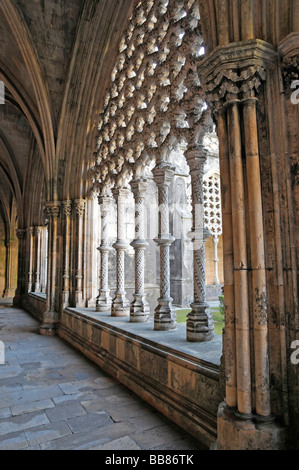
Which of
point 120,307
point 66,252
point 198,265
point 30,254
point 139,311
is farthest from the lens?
point 30,254

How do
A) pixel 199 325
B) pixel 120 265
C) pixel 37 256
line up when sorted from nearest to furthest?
pixel 199 325
pixel 120 265
pixel 37 256

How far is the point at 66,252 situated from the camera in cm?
619

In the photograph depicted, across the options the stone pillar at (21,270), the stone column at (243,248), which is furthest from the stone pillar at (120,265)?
the stone pillar at (21,270)

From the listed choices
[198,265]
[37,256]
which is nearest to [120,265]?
[198,265]

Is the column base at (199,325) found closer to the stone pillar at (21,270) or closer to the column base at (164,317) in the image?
the column base at (164,317)

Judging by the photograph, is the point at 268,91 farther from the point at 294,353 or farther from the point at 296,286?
the point at 294,353

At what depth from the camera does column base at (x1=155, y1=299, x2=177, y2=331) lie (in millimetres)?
3373

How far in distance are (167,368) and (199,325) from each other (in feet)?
1.45

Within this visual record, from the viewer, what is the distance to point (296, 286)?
1.79m

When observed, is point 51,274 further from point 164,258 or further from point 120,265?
point 164,258

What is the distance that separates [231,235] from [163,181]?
1632 mm

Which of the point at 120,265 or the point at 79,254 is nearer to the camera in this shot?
the point at 120,265

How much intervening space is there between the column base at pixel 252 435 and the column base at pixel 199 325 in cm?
99
